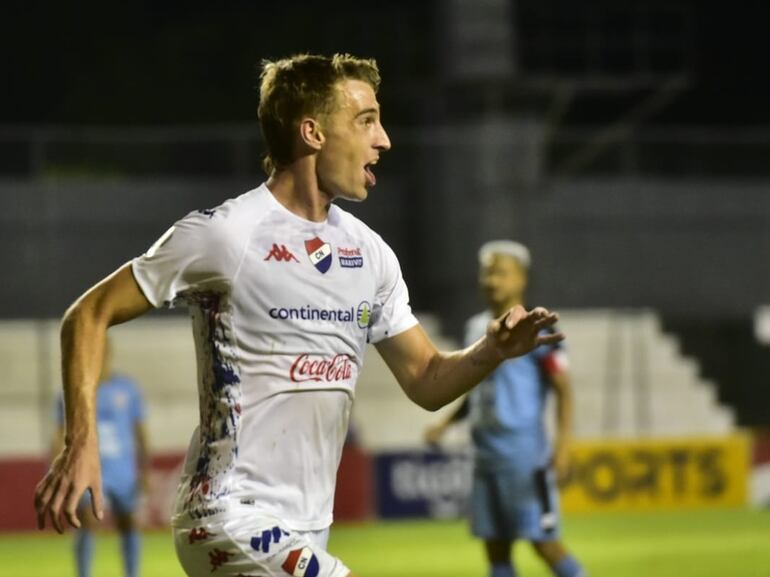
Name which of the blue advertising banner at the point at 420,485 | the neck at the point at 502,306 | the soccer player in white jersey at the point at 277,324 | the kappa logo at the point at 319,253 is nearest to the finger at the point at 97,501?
the soccer player in white jersey at the point at 277,324

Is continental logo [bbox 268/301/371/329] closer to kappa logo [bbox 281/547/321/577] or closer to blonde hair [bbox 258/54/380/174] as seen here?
blonde hair [bbox 258/54/380/174]

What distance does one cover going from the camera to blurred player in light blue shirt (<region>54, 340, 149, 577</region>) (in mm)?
11008

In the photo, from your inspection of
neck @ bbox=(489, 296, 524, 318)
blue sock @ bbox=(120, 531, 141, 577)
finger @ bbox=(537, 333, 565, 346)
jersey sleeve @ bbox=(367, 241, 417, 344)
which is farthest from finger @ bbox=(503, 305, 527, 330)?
blue sock @ bbox=(120, 531, 141, 577)

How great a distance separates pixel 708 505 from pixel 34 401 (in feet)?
27.3

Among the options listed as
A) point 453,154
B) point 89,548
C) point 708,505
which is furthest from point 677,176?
point 89,548

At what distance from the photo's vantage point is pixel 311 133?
4438 millimetres

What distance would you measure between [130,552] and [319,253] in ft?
22.8

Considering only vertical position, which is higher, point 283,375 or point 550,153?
point 550,153

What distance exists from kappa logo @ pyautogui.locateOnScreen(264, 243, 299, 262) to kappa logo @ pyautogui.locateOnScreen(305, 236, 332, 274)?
6cm

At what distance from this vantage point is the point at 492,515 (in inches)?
354

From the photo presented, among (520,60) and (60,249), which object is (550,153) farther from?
(60,249)

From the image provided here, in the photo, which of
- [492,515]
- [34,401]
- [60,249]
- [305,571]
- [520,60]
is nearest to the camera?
[305,571]

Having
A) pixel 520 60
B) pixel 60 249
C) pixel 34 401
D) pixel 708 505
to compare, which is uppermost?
pixel 520 60

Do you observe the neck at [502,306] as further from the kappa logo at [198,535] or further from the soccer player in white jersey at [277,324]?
the kappa logo at [198,535]
